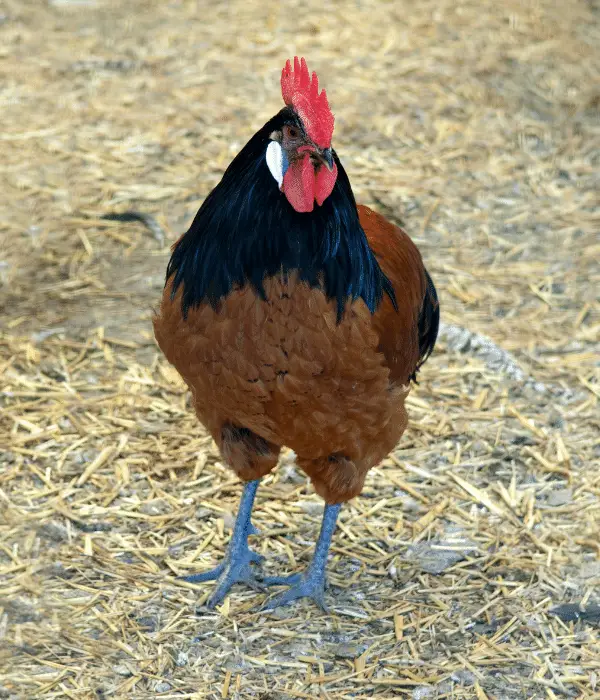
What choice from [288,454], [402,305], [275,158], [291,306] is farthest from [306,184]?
[288,454]

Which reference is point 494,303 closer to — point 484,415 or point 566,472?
point 484,415

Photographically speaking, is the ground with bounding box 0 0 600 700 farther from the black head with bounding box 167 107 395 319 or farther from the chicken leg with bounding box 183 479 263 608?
the black head with bounding box 167 107 395 319

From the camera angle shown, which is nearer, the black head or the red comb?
the red comb

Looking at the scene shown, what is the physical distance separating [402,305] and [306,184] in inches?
34.9

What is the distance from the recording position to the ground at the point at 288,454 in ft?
13.2

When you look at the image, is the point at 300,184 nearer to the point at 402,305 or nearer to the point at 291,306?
the point at 291,306

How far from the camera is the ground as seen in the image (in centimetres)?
404

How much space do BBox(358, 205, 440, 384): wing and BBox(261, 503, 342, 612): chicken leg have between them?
718 millimetres

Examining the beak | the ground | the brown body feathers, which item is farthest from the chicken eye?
the ground

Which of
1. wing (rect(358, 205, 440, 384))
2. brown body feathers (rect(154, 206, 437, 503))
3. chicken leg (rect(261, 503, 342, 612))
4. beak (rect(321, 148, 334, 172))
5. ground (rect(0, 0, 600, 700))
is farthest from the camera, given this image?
chicken leg (rect(261, 503, 342, 612))

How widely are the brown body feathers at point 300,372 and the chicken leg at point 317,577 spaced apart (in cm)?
24

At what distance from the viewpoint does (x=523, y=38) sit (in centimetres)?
899

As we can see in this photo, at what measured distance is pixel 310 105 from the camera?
131 inches

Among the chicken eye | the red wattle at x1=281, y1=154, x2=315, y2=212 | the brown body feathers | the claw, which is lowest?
the claw
